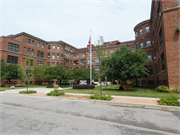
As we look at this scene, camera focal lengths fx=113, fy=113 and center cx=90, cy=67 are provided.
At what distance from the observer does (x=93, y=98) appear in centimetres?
971

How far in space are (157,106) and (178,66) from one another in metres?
8.13

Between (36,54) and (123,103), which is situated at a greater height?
(36,54)

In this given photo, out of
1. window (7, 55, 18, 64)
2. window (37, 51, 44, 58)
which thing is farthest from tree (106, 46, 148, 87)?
window (37, 51, 44, 58)

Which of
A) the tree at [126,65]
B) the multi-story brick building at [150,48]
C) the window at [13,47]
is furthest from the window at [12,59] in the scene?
the tree at [126,65]

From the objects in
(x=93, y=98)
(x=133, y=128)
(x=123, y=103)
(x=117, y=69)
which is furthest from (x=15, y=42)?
(x=133, y=128)

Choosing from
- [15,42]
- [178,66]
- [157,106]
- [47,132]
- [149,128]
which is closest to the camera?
[47,132]

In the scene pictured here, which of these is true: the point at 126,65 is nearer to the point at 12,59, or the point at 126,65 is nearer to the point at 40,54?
the point at 12,59

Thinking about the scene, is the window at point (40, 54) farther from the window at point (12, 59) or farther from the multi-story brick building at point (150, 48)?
the window at point (12, 59)

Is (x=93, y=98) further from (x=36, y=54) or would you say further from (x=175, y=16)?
(x=36, y=54)

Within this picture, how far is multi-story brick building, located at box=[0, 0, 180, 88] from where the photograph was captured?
12914 millimetres

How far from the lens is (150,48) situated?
1087 inches

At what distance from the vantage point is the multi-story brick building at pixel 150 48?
42.4 feet

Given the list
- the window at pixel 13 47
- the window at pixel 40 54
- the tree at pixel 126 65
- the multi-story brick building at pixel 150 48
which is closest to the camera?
the multi-story brick building at pixel 150 48

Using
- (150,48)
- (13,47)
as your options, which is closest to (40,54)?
(13,47)
